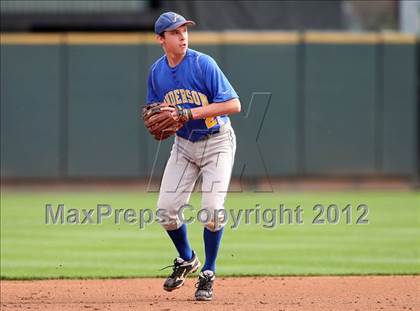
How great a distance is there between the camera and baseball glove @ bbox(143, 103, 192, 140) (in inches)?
237

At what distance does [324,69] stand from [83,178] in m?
4.38

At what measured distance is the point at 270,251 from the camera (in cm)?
916

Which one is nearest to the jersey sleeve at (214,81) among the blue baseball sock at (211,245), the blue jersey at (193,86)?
the blue jersey at (193,86)

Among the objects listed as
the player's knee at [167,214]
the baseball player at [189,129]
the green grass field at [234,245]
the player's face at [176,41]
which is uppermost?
the player's face at [176,41]

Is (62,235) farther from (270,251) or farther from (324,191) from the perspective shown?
(324,191)

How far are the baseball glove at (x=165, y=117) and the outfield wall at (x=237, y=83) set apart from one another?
30.6 feet

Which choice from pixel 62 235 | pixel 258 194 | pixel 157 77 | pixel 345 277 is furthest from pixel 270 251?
pixel 258 194

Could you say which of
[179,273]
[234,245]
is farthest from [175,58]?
[234,245]

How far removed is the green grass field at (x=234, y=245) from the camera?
8.02m

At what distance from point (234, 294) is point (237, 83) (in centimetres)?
931

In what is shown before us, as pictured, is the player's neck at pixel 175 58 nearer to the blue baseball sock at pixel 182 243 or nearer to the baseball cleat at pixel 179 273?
the blue baseball sock at pixel 182 243

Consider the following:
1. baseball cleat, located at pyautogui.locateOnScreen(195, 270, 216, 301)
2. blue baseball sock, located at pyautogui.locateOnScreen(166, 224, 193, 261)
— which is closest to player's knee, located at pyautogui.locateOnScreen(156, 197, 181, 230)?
blue baseball sock, located at pyautogui.locateOnScreen(166, 224, 193, 261)

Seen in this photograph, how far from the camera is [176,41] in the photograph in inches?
239

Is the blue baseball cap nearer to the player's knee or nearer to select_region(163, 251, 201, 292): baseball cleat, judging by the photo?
the player's knee
